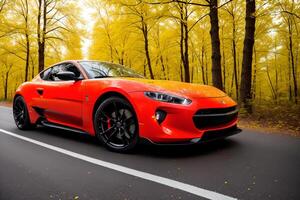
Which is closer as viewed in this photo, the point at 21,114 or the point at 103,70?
the point at 103,70

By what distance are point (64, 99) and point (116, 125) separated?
128 centimetres

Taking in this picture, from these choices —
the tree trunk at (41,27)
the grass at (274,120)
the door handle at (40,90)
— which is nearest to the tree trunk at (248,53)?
the grass at (274,120)

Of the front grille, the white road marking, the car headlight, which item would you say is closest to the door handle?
the white road marking

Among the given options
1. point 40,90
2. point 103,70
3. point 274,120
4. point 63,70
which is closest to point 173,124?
point 103,70

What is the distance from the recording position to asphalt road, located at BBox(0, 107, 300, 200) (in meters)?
2.45

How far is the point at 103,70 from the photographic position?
184 inches

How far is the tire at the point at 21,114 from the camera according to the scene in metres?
5.62

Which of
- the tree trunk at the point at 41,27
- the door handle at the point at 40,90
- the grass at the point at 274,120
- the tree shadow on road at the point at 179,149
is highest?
the tree trunk at the point at 41,27

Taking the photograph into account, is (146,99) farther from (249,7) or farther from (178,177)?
(249,7)

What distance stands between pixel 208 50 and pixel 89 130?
24.3 metres

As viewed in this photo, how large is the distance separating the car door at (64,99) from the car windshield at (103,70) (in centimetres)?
17

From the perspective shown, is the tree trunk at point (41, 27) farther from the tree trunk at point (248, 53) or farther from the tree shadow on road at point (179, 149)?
the tree shadow on road at point (179, 149)

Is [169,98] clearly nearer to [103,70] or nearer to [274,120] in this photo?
[103,70]

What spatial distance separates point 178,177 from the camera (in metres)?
2.81
